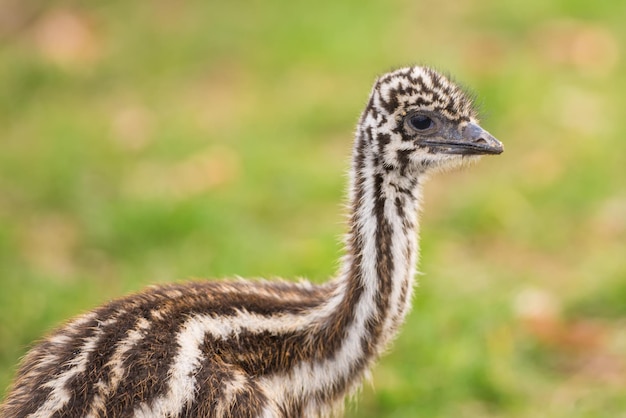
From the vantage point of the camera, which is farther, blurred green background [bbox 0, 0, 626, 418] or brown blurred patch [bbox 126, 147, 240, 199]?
brown blurred patch [bbox 126, 147, 240, 199]

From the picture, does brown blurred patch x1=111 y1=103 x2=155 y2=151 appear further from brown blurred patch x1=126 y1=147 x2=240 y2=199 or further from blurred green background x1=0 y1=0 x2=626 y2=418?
brown blurred patch x1=126 y1=147 x2=240 y2=199

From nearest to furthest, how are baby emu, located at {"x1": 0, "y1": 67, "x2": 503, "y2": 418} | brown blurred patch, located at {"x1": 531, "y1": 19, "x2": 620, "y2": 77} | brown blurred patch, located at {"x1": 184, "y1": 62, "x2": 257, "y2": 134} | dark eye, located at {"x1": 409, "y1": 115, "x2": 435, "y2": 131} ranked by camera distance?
1. baby emu, located at {"x1": 0, "y1": 67, "x2": 503, "y2": 418}
2. dark eye, located at {"x1": 409, "y1": 115, "x2": 435, "y2": 131}
3. brown blurred patch, located at {"x1": 184, "y1": 62, "x2": 257, "y2": 134}
4. brown blurred patch, located at {"x1": 531, "y1": 19, "x2": 620, "y2": 77}

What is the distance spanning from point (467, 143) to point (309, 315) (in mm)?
1132

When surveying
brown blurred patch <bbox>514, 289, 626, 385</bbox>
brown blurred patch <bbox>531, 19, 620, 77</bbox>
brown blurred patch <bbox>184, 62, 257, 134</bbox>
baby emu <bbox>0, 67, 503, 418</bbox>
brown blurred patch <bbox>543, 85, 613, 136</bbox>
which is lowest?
brown blurred patch <bbox>514, 289, 626, 385</bbox>

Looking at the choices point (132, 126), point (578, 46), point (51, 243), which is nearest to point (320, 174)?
point (132, 126)

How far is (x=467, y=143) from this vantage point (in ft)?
18.7

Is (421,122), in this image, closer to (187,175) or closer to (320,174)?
(320,174)

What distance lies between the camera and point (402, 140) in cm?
565

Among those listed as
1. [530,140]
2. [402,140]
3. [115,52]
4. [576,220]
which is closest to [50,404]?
[402,140]

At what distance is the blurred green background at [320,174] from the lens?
7230 millimetres

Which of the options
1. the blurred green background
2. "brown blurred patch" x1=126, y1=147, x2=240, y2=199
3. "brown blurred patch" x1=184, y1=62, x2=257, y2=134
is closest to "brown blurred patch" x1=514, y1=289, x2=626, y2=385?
the blurred green background

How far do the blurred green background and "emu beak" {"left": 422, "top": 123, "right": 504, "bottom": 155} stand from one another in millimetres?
846

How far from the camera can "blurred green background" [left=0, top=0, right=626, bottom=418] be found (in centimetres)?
723

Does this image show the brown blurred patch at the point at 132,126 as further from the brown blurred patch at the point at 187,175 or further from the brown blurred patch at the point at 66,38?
the brown blurred patch at the point at 66,38
